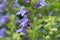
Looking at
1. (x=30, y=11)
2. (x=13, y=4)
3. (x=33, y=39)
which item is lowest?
(x=33, y=39)

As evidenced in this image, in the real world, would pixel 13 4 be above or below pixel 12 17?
above

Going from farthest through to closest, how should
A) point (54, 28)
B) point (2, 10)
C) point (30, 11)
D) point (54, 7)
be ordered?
point (2, 10), point (54, 7), point (54, 28), point (30, 11)

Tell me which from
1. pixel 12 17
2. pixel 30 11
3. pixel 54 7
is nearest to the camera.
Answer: pixel 30 11

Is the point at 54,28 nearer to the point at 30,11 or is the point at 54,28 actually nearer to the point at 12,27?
the point at 30,11

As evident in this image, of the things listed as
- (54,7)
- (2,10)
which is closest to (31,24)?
(54,7)

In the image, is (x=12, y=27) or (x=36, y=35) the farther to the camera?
(x=12, y=27)

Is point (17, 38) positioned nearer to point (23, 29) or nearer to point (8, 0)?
point (23, 29)

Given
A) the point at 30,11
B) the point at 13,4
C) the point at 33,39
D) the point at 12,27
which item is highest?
the point at 13,4

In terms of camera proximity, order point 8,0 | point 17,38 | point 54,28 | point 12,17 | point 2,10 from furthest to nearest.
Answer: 1. point 2,10
2. point 8,0
3. point 12,17
4. point 17,38
5. point 54,28

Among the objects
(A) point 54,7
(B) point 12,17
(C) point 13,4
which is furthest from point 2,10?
(A) point 54,7
